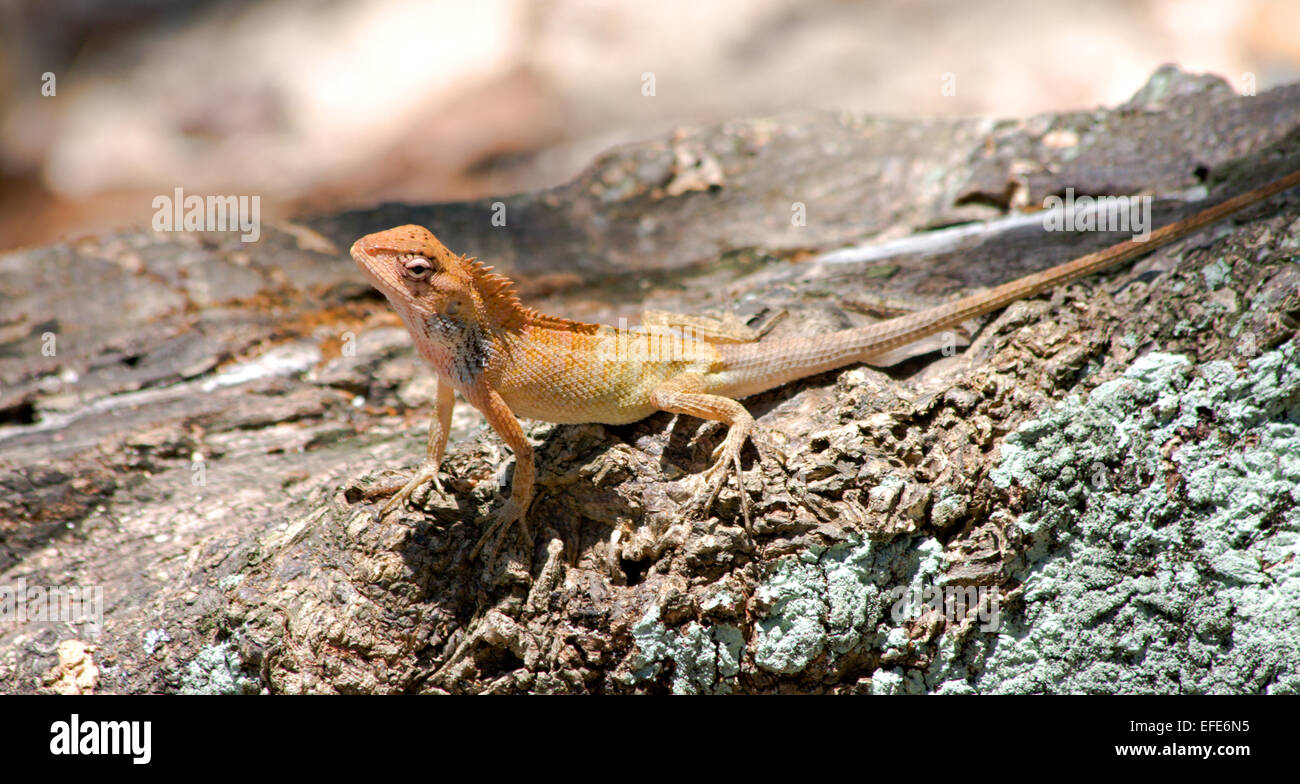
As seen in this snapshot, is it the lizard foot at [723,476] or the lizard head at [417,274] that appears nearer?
the lizard foot at [723,476]

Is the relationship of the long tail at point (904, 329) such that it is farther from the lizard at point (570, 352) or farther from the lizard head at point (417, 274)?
the lizard head at point (417, 274)

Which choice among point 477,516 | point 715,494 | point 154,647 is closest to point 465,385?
point 477,516

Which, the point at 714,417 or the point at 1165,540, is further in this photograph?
the point at 714,417

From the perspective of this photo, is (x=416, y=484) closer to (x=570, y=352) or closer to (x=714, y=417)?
(x=570, y=352)

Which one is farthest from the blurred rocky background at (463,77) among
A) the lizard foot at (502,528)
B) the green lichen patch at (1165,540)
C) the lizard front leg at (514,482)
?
the green lichen patch at (1165,540)

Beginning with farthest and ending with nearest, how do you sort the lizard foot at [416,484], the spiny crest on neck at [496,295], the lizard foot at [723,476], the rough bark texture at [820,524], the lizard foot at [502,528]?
the spiny crest on neck at [496,295] → the lizard foot at [416,484] → the lizard foot at [502,528] → the lizard foot at [723,476] → the rough bark texture at [820,524]

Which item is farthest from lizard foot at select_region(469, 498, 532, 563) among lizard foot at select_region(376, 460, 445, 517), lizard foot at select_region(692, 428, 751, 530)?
lizard foot at select_region(692, 428, 751, 530)

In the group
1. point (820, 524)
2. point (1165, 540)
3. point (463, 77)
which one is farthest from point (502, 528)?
point (463, 77)

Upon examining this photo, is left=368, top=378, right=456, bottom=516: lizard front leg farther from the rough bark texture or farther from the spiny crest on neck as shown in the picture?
the spiny crest on neck
